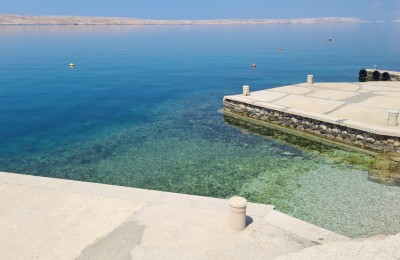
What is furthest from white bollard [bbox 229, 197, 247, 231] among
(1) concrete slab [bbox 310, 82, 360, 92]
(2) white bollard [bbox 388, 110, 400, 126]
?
(1) concrete slab [bbox 310, 82, 360, 92]

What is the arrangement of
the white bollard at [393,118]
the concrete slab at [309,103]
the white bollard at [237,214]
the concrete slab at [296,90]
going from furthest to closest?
the concrete slab at [296,90]
the concrete slab at [309,103]
the white bollard at [393,118]
the white bollard at [237,214]

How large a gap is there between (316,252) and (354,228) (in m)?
3.58

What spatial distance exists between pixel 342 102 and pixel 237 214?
52.5 ft

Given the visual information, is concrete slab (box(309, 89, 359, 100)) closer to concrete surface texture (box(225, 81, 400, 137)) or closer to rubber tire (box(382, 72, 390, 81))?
concrete surface texture (box(225, 81, 400, 137))

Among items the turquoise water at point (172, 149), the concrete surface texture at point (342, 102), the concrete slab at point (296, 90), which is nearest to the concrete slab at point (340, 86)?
the concrete surface texture at point (342, 102)

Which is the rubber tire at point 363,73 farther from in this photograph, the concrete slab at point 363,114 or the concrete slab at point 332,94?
the concrete slab at point 363,114

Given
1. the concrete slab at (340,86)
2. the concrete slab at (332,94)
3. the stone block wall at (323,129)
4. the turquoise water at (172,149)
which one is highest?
the concrete slab at (340,86)

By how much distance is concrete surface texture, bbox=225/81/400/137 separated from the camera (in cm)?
1736

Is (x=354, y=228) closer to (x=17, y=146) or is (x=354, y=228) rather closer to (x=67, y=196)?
(x=67, y=196)

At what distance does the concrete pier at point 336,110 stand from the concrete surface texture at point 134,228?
9727mm

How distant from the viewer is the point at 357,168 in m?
14.6

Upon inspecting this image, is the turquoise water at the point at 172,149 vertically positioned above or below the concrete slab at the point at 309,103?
below

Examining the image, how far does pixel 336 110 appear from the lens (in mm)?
19578

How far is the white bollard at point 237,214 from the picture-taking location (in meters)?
8.05
